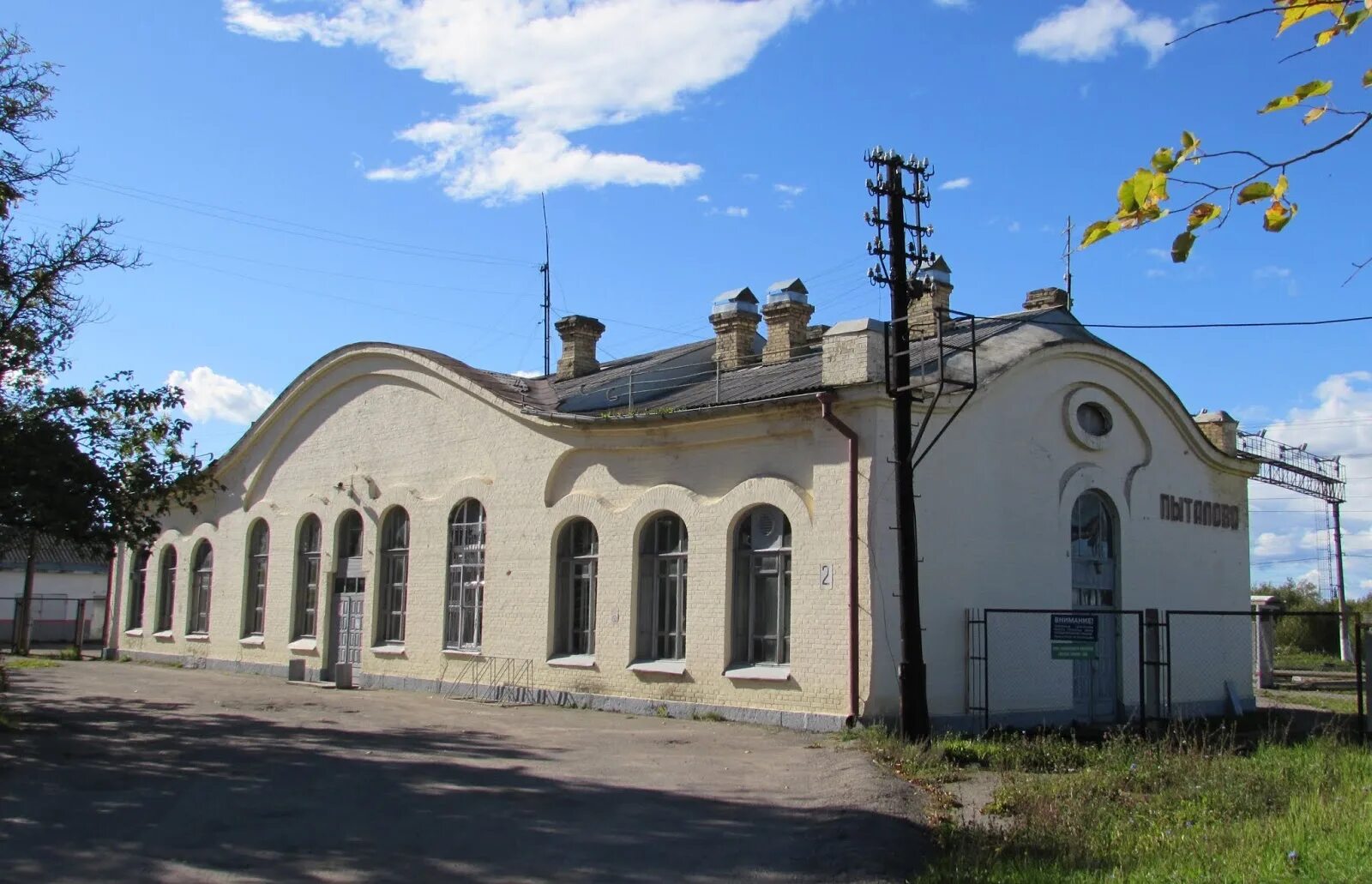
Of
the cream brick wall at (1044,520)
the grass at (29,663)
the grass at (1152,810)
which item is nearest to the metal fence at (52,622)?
the grass at (29,663)

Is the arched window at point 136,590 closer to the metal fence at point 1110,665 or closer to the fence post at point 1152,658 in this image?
the metal fence at point 1110,665

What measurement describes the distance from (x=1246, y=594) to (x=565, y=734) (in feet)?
42.9

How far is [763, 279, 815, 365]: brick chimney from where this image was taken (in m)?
20.0

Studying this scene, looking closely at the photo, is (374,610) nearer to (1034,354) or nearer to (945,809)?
(1034,354)

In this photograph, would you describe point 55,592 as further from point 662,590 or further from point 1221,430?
point 1221,430

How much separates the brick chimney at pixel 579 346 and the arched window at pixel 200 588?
946 centimetres

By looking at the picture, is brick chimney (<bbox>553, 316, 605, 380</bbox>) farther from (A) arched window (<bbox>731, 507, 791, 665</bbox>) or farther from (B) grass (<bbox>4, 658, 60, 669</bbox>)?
(B) grass (<bbox>4, 658, 60, 669</bbox>)

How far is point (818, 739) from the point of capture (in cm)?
1421

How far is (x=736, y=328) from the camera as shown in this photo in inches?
834

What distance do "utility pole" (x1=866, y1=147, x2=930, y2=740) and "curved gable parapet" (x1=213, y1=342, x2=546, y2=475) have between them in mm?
7556

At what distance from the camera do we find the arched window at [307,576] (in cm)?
2458

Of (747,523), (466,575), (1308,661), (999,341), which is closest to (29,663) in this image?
(466,575)

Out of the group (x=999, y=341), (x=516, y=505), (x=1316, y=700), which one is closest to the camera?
(x=999, y=341)

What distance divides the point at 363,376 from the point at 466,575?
5.35m
